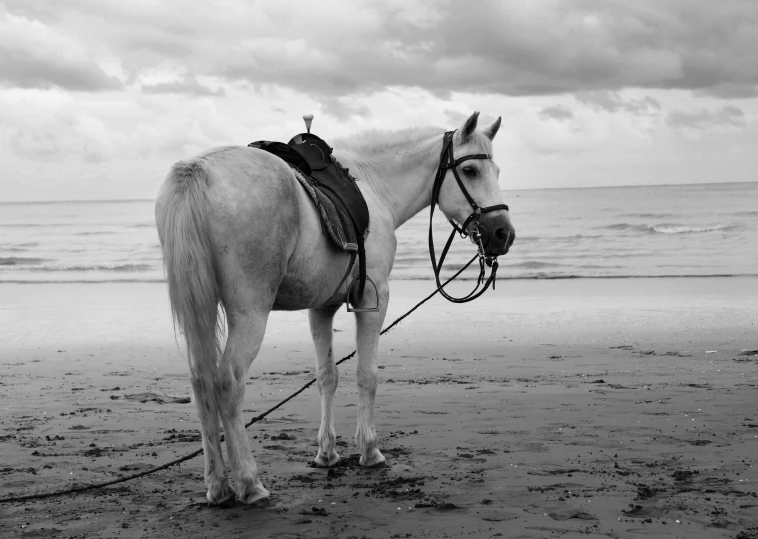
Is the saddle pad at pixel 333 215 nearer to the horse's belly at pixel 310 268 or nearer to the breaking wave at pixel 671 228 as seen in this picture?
the horse's belly at pixel 310 268

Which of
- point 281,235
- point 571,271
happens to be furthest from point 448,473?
point 571,271

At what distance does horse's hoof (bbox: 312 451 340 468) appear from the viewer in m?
5.39

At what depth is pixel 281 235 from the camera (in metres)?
4.31

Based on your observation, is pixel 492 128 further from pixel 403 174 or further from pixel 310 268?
pixel 310 268

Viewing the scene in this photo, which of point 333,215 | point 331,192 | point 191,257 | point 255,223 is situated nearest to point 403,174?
point 331,192

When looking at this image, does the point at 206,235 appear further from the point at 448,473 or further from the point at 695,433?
the point at 695,433

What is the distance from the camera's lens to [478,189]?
5.55m

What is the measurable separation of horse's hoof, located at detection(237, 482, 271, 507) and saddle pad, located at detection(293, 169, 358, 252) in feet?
4.69

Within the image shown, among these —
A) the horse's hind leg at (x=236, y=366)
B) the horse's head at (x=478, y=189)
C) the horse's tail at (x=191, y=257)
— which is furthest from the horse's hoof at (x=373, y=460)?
the horse's tail at (x=191, y=257)

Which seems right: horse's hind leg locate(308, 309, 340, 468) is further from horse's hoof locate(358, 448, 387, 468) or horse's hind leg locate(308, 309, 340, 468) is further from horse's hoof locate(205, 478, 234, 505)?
horse's hoof locate(205, 478, 234, 505)

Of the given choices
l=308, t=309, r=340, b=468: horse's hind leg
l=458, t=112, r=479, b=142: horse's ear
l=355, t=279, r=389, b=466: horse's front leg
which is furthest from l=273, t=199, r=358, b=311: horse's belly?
l=458, t=112, r=479, b=142: horse's ear

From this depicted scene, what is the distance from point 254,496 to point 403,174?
2.48 metres

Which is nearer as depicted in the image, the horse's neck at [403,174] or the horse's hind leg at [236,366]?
the horse's hind leg at [236,366]

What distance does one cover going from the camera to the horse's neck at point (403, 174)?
18.9 feet
